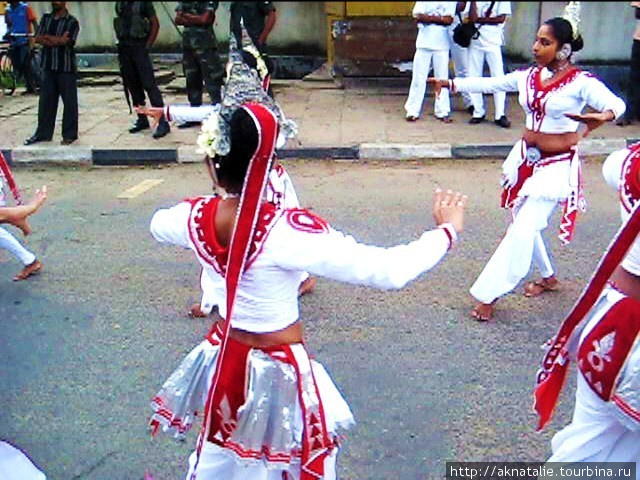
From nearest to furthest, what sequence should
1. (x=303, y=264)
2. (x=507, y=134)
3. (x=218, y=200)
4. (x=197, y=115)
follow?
(x=303, y=264) → (x=218, y=200) → (x=197, y=115) → (x=507, y=134)

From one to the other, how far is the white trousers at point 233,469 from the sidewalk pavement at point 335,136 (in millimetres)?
6263

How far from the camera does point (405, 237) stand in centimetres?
607

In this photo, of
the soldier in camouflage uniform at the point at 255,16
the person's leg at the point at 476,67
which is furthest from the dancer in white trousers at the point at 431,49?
the soldier in camouflage uniform at the point at 255,16

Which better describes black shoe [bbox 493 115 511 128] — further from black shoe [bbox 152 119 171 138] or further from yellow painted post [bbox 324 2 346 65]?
black shoe [bbox 152 119 171 138]

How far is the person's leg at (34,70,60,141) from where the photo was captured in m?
8.79

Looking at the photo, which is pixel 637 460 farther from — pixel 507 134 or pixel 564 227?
pixel 507 134

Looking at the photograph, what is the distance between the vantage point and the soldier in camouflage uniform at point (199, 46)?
30.4 ft

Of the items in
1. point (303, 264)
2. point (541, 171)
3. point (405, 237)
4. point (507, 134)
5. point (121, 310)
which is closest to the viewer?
point (303, 264)

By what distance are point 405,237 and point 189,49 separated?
4.72 meters

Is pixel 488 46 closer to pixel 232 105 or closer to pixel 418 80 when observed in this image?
pixel 418 80

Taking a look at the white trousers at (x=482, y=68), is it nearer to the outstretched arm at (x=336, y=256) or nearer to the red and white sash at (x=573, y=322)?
the red and white sash at (x=573, y=322)

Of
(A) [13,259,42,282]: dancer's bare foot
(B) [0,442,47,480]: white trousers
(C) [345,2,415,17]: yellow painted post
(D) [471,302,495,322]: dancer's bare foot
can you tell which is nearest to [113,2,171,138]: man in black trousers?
(C) [345,2,415,17]: yellow painted post

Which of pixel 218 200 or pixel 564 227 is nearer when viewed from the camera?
pixel 218 200

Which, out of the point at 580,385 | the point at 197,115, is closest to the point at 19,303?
the point at 197,115
